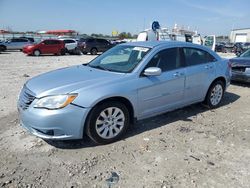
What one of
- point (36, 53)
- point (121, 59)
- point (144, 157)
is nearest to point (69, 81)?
point (121, 59)

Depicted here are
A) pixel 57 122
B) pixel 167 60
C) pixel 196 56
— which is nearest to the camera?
pixel 57 122

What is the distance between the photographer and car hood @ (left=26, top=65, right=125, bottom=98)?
382 cm

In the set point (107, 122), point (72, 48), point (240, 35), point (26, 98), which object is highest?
point (240, 35)

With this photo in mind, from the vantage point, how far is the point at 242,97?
289 inches

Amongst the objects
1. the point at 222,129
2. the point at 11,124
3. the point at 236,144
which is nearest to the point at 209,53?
the point at 222,129

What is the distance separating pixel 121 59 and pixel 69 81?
1.35 meters

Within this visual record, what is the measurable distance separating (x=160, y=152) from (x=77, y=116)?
1.35 meters

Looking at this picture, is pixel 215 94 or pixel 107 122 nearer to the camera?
pixel 107 122

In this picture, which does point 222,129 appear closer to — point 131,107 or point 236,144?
point 236,144

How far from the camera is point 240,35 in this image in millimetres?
78000

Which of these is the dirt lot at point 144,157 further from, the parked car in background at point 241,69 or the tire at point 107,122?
the parked car in background at point 241,69

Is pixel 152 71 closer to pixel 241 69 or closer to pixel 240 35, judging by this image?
pixel 241 69

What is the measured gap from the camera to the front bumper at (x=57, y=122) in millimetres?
3646

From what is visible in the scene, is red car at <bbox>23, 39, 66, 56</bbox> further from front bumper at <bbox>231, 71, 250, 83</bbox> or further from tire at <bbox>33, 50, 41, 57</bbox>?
front bumper at <bbox>231, 71, 250, 83</bbox>
